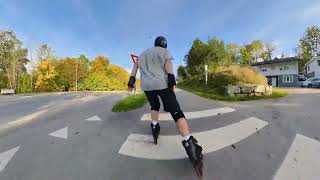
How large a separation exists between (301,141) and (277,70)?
53318mm

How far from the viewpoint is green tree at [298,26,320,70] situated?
6806cm

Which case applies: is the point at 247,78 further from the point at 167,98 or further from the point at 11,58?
the point at 11,58

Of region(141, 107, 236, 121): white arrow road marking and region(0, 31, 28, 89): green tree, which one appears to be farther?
region(0, 31, 28, 89): green tree

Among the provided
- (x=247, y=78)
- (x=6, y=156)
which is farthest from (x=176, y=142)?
(x=247, y=78)

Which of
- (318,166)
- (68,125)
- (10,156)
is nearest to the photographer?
(318,166)

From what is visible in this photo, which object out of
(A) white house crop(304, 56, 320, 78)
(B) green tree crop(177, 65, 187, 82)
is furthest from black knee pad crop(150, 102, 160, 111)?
(A) white house crop(304, 56, 320, 78)

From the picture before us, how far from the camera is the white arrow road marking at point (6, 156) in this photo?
3543 mm

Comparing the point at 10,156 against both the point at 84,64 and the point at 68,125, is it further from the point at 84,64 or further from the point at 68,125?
the point at 84,64

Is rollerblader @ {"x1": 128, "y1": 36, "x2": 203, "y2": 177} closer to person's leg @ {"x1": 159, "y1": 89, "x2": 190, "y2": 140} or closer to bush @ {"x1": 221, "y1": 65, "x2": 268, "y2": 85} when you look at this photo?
person's leg @ {"x1": 159, "y1": 89, "x2": 190, "y2": 140}

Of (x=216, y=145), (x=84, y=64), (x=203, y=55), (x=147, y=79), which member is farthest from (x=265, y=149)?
(x=84, y=64)

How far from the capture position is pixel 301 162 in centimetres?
341

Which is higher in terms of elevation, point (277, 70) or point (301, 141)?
point (277, 70)

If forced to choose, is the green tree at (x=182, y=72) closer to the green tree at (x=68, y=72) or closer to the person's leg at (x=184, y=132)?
the green tree at (x=68, y=72)

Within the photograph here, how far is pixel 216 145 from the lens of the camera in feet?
13.3
